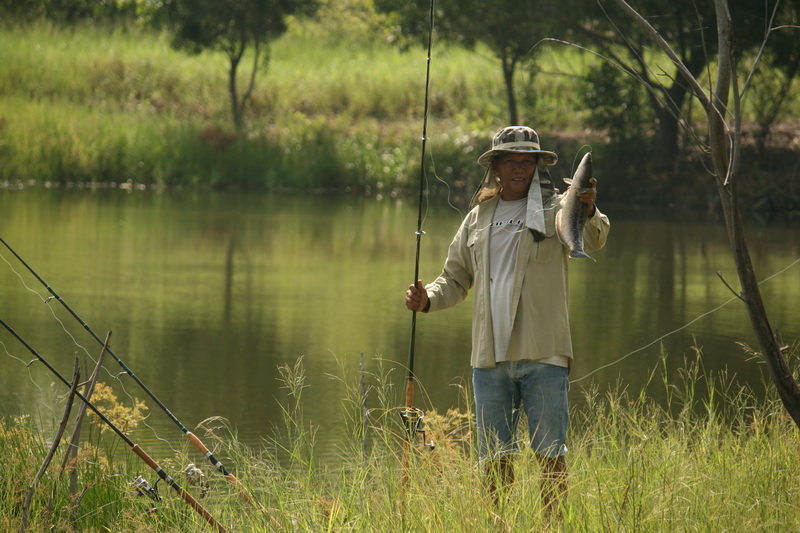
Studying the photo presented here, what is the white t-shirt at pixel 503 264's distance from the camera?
3.75 metres

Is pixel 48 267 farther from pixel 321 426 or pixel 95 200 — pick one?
pixel 95 200

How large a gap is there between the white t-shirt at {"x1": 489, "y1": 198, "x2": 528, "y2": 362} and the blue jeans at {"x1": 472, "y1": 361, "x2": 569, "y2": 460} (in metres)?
0.08

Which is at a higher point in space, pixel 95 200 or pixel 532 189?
pixel 532 189

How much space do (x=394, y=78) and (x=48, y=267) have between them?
68.2 ft

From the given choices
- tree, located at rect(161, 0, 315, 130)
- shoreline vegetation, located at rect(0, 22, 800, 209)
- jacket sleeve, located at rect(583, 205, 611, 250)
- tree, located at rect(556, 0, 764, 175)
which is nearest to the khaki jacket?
jacket sleeve, located at rect(583, 205, 611, 250)

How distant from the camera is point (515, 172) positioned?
3.83 metres

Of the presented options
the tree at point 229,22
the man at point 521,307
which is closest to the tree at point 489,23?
the tree at point 229,22

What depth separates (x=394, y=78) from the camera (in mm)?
31703

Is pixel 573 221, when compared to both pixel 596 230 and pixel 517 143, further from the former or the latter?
pixel 517 143

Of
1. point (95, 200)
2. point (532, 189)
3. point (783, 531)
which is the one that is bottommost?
point (95, 200)

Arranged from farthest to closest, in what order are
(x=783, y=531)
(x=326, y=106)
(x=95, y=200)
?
1. (x=326, y=106)
2. (x=95, y=200)
3. (x=783, y=531)

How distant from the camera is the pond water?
6.75 meters

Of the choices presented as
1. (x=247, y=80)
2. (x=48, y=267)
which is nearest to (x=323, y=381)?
(x=48, y=267)

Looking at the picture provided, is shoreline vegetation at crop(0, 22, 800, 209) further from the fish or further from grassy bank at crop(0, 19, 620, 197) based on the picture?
the fish
